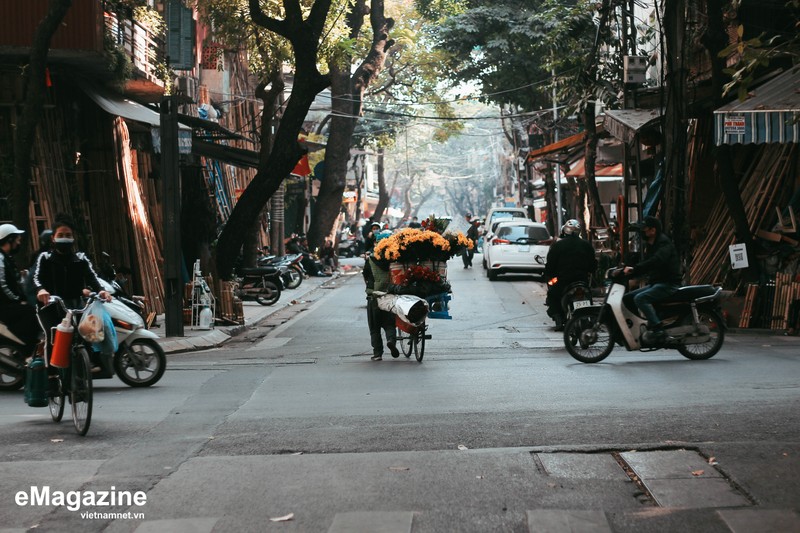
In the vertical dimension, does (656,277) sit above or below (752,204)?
below

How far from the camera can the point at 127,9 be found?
21.5 meters

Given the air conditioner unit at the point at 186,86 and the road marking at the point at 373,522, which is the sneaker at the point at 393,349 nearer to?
the road marking at the point at 373,522

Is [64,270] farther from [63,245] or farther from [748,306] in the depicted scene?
[748,306]

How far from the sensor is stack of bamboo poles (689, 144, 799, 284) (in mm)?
18812

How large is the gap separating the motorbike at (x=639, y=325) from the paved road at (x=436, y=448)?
0.24 meters

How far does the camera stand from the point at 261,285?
87.4 ft

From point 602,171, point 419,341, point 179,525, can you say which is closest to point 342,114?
point 602,171

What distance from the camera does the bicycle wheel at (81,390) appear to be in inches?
350

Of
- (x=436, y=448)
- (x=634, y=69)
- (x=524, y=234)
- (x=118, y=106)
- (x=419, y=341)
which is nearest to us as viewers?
(x=436, y=448)

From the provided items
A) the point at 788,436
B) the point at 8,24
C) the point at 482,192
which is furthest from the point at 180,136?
the point at 482,192

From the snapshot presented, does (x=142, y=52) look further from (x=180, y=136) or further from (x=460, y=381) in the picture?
(x=460, y=381)

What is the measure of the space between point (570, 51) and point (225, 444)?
81.2 feet

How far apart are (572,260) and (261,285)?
34.2 ft

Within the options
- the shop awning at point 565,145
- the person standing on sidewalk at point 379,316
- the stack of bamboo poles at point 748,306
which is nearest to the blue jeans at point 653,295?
the person standing on sidewalk at point 379,316
